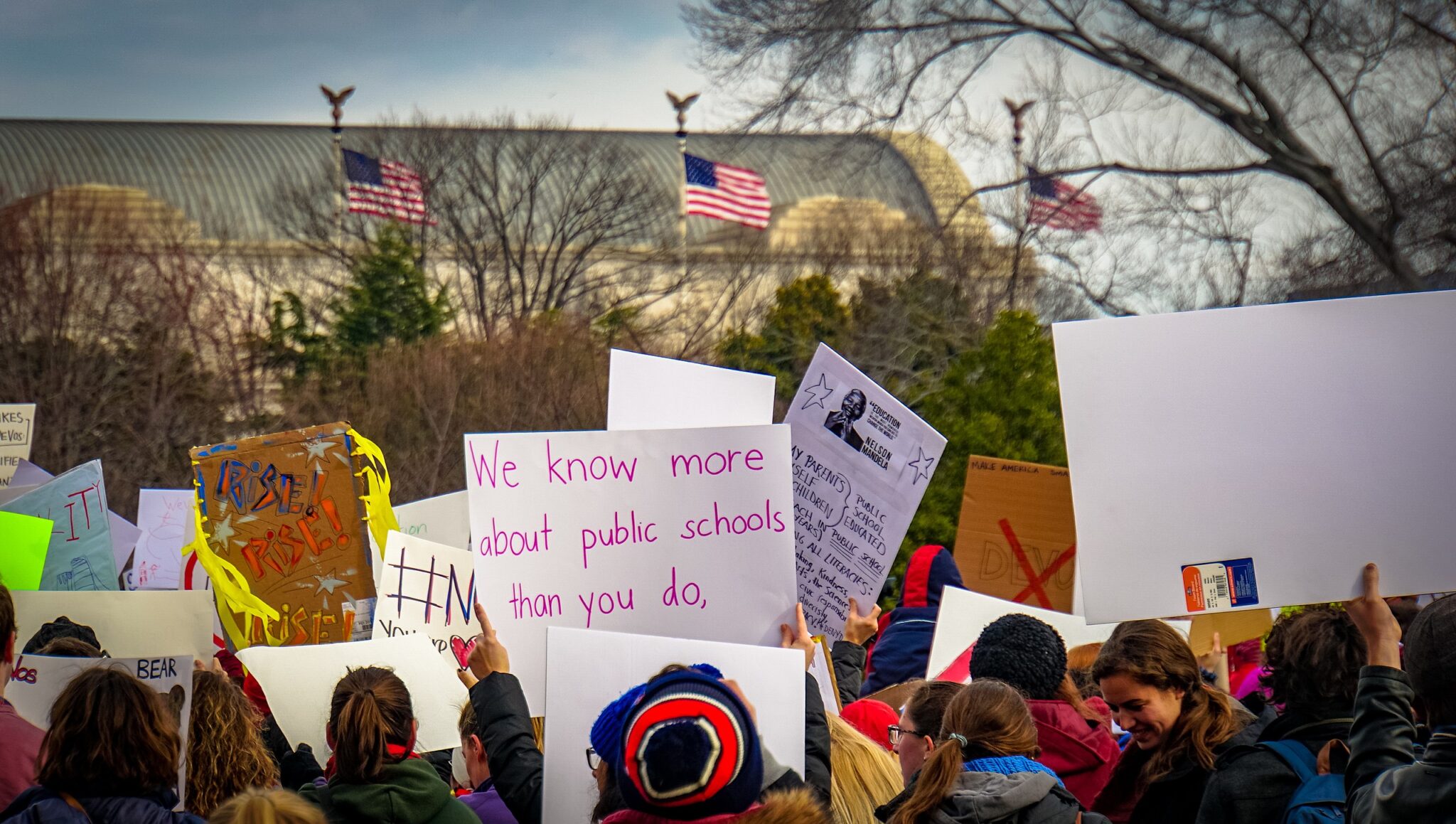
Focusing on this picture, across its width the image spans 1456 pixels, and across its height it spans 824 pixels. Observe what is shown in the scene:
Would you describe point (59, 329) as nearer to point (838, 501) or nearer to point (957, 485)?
point (957, 485)

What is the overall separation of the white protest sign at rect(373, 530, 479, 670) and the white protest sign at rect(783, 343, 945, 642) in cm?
127

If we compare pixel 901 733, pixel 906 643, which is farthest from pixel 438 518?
pixel 901 733

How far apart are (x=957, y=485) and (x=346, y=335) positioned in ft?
50.5

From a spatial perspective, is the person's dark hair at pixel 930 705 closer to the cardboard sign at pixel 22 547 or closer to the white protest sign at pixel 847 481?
the white protest sign at pixel 847 481

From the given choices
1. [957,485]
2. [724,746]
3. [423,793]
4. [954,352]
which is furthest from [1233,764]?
[954,352]

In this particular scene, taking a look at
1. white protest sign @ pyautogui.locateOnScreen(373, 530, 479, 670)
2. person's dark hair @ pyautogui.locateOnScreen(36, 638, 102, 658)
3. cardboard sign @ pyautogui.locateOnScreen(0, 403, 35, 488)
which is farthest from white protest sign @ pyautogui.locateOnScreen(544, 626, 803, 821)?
cardboard sign @ pyautogui.locateOnScreen(0, 403, 35, 488)

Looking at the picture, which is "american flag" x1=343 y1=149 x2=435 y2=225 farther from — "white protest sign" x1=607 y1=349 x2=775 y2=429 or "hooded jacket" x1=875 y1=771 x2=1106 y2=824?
"hooded jacket" x1=875 y1=771 x2=1106 y2=824

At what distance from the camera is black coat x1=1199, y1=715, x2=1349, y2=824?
3207mm

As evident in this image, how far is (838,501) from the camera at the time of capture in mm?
4941

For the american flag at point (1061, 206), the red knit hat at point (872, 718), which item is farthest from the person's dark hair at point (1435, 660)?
the american flag at point (1061, 206)

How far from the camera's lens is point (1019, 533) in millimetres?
7387

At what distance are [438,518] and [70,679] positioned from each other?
12.1ft

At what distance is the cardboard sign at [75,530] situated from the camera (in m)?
6.85

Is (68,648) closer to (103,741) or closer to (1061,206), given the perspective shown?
(103,741)
